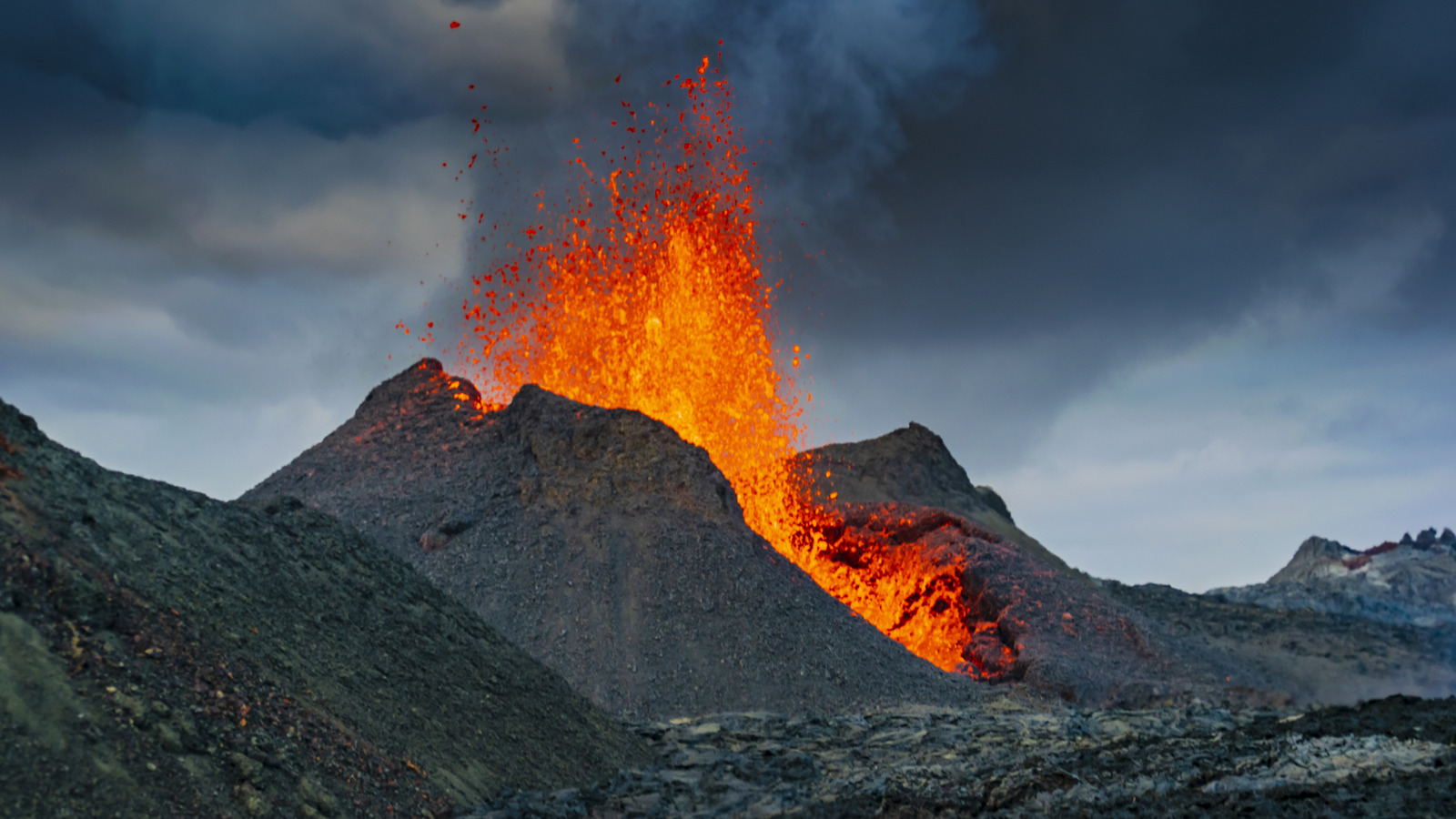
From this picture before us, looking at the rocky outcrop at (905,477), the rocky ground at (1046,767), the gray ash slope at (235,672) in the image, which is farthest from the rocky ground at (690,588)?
the rocky outcrop at (905,477)

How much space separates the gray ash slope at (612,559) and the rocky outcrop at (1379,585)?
937 inches

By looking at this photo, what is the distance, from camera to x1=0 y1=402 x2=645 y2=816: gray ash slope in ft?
22.5

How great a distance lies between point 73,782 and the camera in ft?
21.2

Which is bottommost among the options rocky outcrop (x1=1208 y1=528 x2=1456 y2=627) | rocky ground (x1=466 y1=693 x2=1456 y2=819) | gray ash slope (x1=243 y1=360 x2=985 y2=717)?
rocky ground (x1=466 y1=693 x2=1456 y2=819)

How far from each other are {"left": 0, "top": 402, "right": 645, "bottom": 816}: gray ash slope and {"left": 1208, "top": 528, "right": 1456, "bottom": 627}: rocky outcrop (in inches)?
1294

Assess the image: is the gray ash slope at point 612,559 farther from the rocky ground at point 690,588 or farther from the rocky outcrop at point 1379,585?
the rocky outcrop at point 1379,585

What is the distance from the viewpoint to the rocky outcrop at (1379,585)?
3697 centimetres

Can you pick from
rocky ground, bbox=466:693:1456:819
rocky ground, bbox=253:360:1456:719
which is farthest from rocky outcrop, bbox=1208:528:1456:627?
rocky ground, bbox=466:693:1456:819

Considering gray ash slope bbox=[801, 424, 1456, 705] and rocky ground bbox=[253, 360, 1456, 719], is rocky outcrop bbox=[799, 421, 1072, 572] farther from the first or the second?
rocky ground bbox=[253, 360, 1456, 719]

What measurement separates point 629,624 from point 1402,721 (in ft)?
38.3

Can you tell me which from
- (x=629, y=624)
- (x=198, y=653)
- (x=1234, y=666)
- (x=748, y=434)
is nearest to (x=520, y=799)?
(x=198, y=653)

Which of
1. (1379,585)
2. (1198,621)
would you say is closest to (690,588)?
(1198,621)

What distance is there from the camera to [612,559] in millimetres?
20062

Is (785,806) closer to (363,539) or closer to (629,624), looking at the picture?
(363,539)
